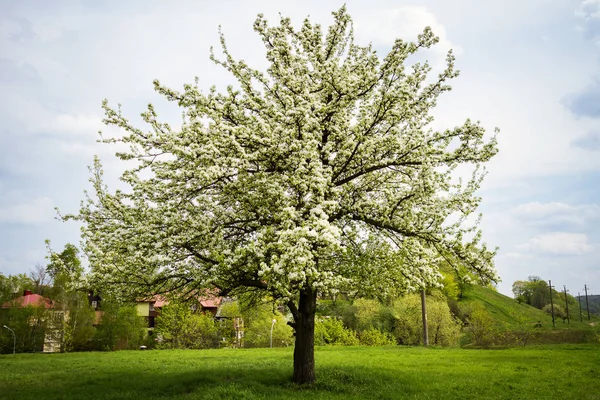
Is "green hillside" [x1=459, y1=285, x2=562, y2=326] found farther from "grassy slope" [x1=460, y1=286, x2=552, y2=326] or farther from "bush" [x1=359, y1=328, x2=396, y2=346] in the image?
"bush" [x1=359, y1=328, x2=396, y2=346]

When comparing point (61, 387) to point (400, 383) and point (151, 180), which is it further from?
point (400, 383)

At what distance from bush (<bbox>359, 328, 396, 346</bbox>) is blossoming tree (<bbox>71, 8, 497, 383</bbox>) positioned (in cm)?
4118

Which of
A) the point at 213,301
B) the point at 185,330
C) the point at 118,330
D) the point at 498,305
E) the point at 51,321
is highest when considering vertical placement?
the point at 213,301

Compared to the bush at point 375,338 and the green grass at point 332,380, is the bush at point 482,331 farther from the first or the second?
the green grass at point 332,380

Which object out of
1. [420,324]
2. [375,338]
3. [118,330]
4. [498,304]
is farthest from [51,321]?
[498,304]

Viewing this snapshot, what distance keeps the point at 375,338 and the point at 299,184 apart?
47849 millimetres

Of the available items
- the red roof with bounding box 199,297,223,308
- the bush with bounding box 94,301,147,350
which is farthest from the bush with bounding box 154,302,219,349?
the red roof with bounding box 199,297,223,308

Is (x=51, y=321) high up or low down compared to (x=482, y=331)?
down

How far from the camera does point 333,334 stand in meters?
59.6

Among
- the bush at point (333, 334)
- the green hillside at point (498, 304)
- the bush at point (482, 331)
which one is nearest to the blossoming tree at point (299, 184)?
the bush at point (482, 331)

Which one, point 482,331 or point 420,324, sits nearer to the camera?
point 482,331

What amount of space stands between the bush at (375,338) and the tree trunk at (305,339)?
41051 millimetres

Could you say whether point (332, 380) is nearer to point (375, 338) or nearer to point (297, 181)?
point (297, 181)

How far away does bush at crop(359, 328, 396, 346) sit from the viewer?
57.3m
